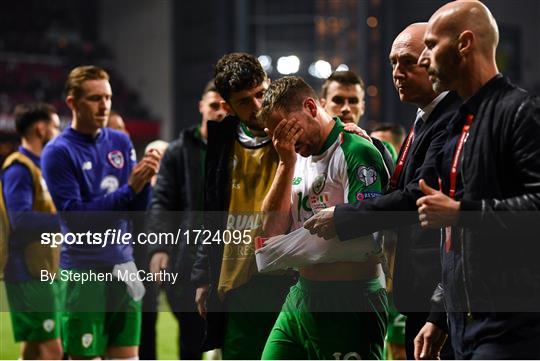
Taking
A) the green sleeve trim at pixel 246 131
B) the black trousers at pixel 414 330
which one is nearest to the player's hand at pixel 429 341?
the black trousers at pixel 414 330

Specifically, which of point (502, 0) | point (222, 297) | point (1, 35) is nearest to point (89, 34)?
point (1, 35)

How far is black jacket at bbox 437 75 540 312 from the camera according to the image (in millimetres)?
2533

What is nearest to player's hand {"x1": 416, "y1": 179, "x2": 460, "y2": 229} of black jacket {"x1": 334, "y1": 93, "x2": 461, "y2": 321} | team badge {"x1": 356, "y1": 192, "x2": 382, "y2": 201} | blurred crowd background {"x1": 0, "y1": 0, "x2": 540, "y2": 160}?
black jacket {"x1": 334, "y1": 93, "x2": 461, "y2": 321}

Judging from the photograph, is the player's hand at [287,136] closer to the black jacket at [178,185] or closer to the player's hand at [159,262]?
the player's hand at [159,262]

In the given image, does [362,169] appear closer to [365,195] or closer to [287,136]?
[365,195]

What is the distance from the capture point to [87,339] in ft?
16.2

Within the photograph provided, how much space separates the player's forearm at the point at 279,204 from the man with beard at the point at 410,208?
29 centimetres

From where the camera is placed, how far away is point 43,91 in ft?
66.6

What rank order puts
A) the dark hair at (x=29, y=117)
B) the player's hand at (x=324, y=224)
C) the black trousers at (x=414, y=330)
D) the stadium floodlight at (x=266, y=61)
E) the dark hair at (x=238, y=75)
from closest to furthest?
the player's hand at (x=324, y=224), the black trousers at (x=414, y=330), the dark hair at (x=238, y=75), the dark hair at (x=29, y=117), the stadium floodlight at (x=266, y=61)

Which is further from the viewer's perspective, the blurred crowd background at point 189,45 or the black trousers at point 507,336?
the blurred crowd background at point 189,45

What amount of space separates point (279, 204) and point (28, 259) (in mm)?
2503

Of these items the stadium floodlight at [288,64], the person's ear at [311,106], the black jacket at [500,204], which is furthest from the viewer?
the stadium floodlight at [288,64]

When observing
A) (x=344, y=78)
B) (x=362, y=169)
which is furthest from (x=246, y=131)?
(x=344, y=78)

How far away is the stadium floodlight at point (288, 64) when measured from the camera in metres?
20.3
